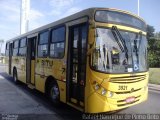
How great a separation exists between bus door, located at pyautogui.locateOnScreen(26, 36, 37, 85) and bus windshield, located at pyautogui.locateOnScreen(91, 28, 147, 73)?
5.77 m

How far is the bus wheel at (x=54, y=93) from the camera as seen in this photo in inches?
357

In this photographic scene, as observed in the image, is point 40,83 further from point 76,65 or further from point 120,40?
point 120,40

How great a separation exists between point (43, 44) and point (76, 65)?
314 cm

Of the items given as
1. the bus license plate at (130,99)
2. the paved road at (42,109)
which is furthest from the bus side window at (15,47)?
the bus license plate at (130,99)

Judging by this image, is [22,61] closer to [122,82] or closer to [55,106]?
[55,106]

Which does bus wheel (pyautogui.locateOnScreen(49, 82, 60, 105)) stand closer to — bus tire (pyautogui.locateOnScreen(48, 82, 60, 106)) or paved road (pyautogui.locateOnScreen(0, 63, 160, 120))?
bus tire (pyautogui.locateOnScreen(48, 82, 60, 106))

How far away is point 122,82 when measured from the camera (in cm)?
703

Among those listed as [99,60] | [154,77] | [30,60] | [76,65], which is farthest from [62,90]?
[154,77]

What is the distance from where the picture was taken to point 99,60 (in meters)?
6.69

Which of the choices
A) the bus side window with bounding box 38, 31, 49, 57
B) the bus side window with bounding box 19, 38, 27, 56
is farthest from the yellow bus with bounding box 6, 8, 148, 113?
the bus side window with bounding box 19, 38, 27, 56

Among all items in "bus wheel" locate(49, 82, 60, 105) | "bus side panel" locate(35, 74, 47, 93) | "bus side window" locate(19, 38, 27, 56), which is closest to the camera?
"bus wheel" locate(49, 82, 60, 105)

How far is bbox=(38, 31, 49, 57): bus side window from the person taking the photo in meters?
10.0

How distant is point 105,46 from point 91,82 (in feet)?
3.29

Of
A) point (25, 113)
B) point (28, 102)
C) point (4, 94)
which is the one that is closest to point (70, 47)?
point (25, 113)
